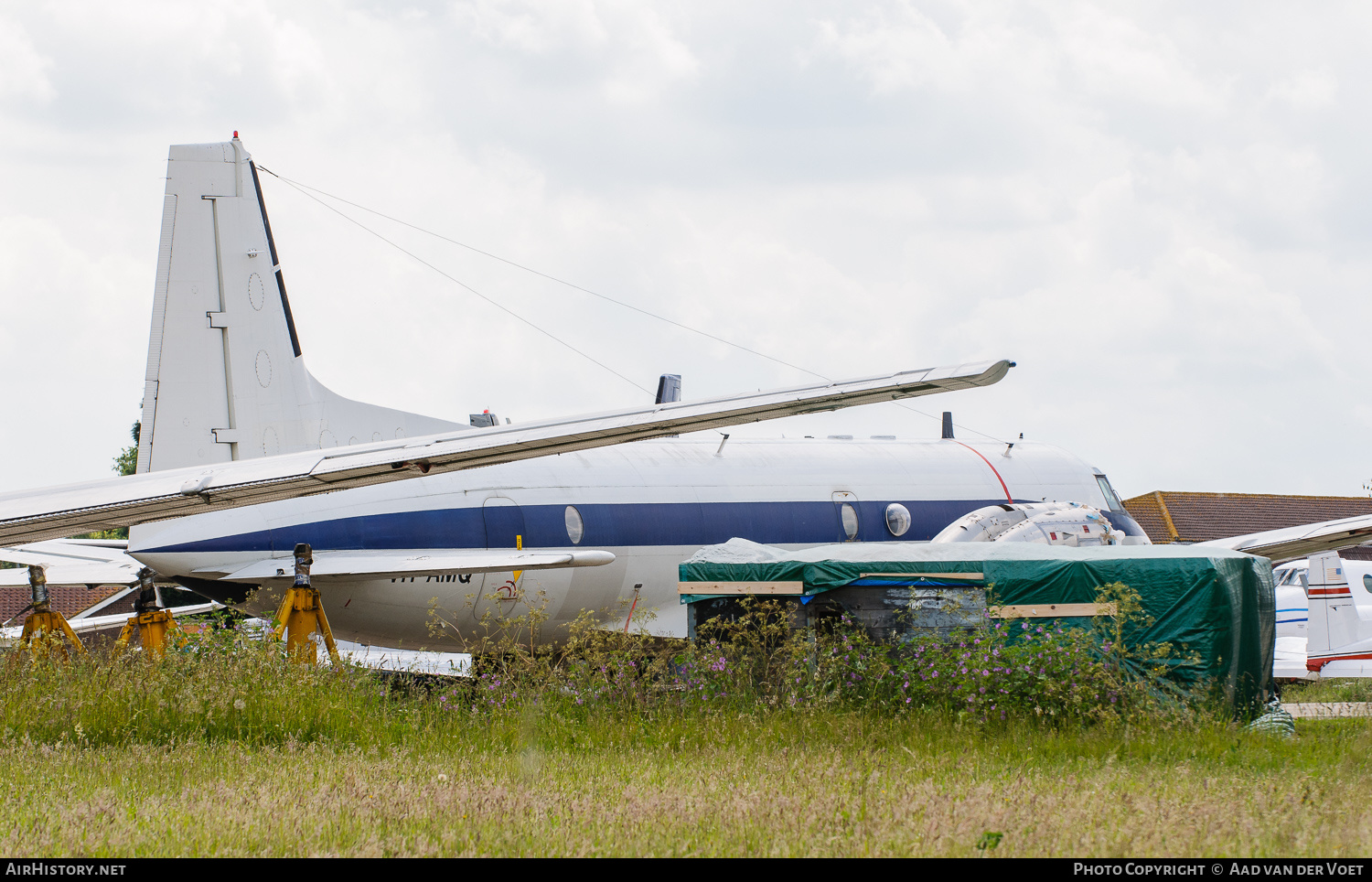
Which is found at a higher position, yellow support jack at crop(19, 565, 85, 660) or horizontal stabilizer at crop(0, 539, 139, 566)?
horizontal stabilizer at crop(0, 539, 139, 566)

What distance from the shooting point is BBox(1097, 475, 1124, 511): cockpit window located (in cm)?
1995

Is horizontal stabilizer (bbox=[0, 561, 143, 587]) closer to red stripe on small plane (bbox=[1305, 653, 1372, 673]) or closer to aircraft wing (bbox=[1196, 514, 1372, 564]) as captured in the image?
aircraft wing (bbox=[1196, 514, 1372, 564])

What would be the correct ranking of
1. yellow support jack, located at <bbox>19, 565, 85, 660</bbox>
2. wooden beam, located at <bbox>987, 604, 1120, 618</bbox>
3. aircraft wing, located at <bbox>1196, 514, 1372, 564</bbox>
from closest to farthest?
wooden beam, located at <bbox>987, 604, 1120, 618</bbox>
yellow support jack, located at <bbox>19, 565, 85, 660</bbox>
aircraft wing, located at <bbox>1196, 514, 1372, 564</bbox>

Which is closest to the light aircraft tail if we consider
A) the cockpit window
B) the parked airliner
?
the cockpit window

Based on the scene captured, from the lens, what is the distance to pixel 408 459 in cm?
883

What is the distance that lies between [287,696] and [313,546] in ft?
14.4

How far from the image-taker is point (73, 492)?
917 centimetres

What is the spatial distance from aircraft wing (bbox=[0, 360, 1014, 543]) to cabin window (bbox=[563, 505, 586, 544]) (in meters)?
6.25

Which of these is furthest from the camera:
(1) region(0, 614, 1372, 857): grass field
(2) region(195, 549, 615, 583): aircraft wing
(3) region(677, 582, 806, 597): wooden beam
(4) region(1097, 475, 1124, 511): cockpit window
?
(4) region(1097, 475, 1124, 511): cockpit window

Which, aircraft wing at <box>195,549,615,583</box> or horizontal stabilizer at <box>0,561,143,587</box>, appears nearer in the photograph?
aircraft wing at <box>195,549,615,583</box>

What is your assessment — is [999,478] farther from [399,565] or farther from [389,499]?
[399,565]

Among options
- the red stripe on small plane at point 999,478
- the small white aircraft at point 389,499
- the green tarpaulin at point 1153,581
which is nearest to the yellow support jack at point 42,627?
the small white aircraft at point 389,499
